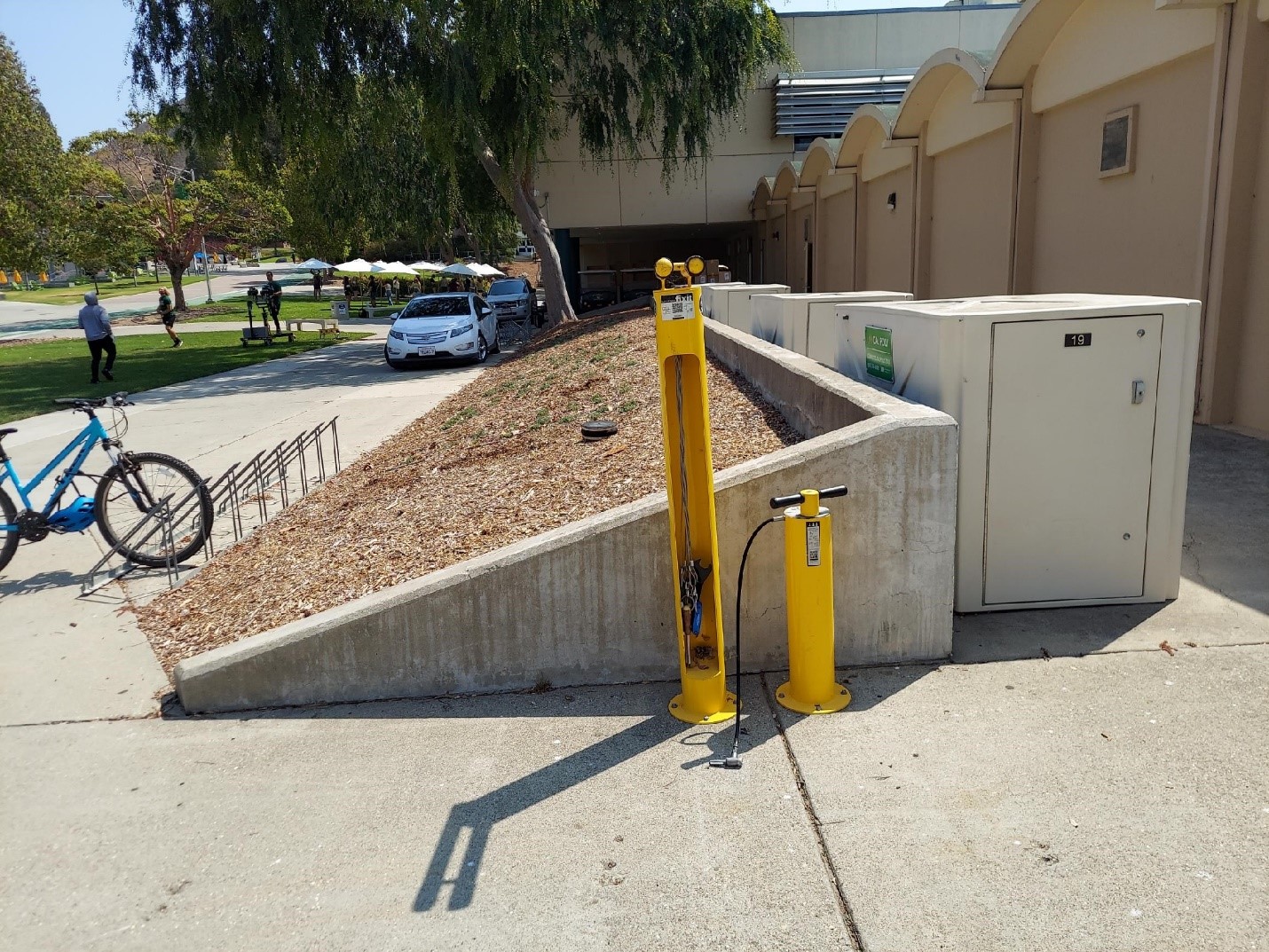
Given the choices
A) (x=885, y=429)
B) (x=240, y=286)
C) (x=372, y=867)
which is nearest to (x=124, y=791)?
(x=372, y=867)

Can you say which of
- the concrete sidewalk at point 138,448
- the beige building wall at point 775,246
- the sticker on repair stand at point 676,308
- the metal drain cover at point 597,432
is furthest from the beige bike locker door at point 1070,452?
the beige building wall at point 775,246

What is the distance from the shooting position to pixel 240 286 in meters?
70.0

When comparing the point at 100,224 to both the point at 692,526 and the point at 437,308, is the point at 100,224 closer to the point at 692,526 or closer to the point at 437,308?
the point at 437,308

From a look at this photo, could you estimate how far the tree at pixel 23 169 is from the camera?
1038 inches

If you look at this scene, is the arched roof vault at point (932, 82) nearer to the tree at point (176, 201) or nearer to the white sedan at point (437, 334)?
the white sedan at point (437, 334)

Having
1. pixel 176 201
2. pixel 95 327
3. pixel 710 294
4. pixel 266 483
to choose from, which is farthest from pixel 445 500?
pixel 176 201

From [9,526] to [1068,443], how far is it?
6.43m

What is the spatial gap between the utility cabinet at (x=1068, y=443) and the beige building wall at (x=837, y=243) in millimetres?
15682

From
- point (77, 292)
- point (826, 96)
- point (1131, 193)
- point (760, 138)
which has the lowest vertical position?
point (77, 292)

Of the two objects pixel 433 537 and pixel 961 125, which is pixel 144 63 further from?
pixel 433 537

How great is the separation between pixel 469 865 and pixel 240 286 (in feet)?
244

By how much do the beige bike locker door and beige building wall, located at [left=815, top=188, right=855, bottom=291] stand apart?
15711 mm

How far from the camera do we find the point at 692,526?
3.99m

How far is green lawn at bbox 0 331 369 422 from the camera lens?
1675 cm
